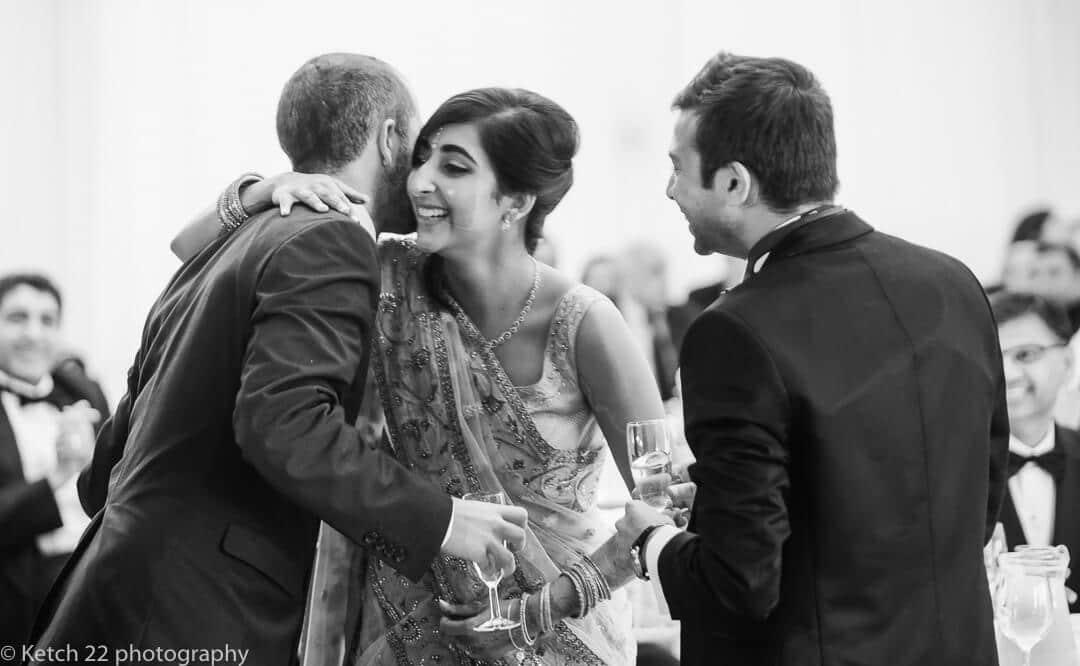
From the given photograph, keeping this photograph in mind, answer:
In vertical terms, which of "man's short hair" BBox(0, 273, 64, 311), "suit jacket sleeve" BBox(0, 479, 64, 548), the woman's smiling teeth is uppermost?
the woman's smiling teeth

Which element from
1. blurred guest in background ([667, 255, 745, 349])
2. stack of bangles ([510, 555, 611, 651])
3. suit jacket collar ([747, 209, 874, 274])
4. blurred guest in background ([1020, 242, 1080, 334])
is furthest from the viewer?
blurred guest in background ([667, 255, 745, 349])

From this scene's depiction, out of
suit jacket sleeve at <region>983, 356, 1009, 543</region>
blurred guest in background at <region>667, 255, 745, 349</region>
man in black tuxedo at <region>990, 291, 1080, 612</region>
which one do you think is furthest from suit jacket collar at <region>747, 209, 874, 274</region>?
blurred guest in background at <region>667, 255, 745, 349</region>

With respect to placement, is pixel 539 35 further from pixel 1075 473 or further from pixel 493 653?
pixel 493 653

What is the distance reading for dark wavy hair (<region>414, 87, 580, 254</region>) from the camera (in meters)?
2.48

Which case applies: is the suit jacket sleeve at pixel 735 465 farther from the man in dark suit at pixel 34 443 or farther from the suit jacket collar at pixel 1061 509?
the man in dark suit at pixel 34 443

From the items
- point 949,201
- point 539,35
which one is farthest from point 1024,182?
point 539,35

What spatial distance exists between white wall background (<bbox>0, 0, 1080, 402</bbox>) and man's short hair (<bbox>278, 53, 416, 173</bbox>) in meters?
6.50

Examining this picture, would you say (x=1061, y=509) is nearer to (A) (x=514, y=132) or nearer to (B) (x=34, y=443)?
(A) (x=514, y=132)

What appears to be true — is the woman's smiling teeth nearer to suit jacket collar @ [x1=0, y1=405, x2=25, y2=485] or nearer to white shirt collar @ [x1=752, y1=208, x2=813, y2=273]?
white shirt collar @ [x1=752, y1=208, x2=813, y2=273]

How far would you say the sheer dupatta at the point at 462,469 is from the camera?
8.00 feet

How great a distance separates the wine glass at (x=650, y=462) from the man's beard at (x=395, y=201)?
76cm

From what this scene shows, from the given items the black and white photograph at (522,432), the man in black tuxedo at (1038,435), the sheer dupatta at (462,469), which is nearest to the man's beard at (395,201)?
the black and white photograph at (522,432)

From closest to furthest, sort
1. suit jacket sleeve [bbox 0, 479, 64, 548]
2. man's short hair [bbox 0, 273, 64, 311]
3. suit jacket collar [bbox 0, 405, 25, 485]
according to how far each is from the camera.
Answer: suit jacket sleeve [bbox 0, 479, 64, 548], suit jacket collar [bbox 0, 405, 25, 485], man's short hair [bbox 0, 273, 64, 311]

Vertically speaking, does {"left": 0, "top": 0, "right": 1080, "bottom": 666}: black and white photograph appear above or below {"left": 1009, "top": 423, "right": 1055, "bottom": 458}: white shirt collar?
above
